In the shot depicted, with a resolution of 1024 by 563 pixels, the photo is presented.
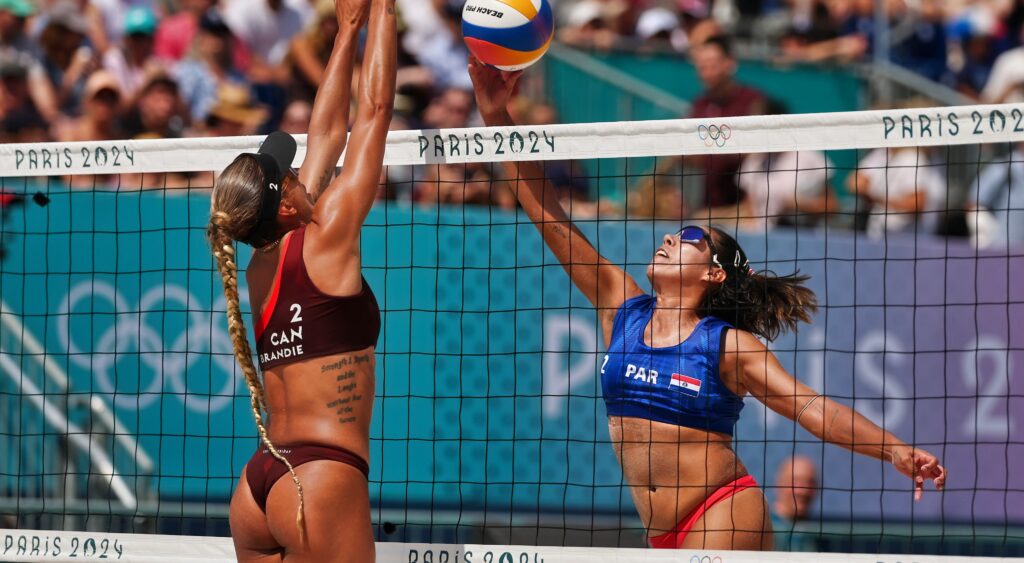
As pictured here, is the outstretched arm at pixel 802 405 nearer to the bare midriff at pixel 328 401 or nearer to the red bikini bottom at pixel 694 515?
the red bikini bottom at pixel 694 515

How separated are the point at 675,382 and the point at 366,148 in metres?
1.50

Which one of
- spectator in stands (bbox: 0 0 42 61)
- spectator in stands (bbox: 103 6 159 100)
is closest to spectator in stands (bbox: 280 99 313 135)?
spectator in stands (bbox: 103 6 159 100)

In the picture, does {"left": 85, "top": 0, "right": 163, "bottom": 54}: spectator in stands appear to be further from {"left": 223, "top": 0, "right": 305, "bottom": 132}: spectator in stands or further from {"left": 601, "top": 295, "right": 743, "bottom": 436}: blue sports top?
{"left": 601, "top": 295, "right": 743, "bottom": 436}: blue sports top

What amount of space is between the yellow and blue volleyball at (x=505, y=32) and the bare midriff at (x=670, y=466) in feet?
4.84

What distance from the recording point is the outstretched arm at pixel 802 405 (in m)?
5.10

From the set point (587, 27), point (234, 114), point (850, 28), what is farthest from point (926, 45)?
Result: point (234, 114)

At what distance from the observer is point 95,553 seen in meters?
5.71

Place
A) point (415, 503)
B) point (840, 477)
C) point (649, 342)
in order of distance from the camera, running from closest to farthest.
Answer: point (649, 342)
point (415, 503)
point (840, 477)

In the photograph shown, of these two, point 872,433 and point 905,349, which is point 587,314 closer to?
point 905,349

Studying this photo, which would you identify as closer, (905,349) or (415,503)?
(415,503)

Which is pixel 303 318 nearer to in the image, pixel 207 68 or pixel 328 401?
pixel 328 401

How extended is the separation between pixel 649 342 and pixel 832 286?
15.6 feet

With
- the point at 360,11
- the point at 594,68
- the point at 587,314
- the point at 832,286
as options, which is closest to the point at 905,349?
the point at 832,286

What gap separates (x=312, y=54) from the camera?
413 inches
